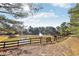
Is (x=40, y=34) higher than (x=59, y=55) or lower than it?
higher

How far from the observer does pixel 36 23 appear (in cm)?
275

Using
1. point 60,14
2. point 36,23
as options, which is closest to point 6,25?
→ point 36,23

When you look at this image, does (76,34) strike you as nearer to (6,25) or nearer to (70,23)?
(70,23)

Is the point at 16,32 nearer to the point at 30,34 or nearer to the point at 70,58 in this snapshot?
the point at 30,34

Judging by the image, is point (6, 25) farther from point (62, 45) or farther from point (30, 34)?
point (62, 45)

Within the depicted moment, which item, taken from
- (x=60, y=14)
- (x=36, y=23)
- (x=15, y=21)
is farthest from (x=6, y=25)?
(x=60, y=14)

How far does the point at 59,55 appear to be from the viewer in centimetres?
275

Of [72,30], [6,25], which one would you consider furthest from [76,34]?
[6,25]

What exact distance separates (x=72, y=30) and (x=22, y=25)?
1.62 ft

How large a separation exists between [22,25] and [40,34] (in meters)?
0.20

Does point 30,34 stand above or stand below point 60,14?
below

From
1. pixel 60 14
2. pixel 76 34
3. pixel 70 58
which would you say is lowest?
pixel 70 58

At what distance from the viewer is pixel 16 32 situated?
2.77 meters

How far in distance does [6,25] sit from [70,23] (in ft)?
2.08
